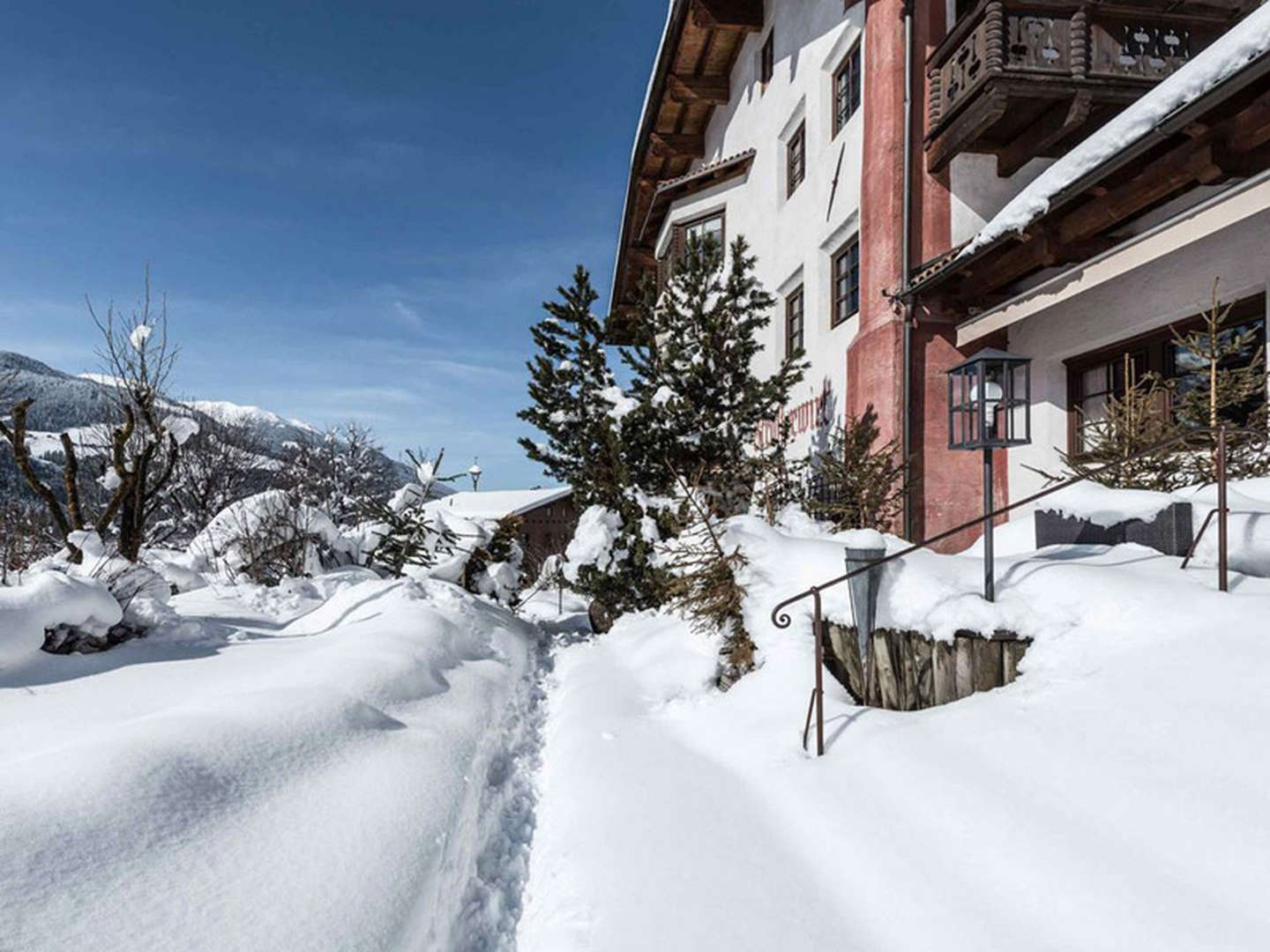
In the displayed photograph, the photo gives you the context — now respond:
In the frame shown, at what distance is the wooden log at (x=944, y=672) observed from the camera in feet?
11.8

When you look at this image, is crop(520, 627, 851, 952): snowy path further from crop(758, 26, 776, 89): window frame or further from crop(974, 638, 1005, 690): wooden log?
crop(758, 26, 776, 89): window frame

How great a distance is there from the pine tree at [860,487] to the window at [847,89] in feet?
18.2

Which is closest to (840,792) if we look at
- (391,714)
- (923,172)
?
(391,714)

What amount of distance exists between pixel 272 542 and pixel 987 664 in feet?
34.7

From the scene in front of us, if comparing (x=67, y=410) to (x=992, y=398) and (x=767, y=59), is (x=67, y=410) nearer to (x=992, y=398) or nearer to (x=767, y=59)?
(x=767, y=59)

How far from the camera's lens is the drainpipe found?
7.96 meters

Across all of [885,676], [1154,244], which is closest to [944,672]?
[885,676]

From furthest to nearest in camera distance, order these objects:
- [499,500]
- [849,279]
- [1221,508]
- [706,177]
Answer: [499,500]
[706,177]
[849,279]
[1221,508]

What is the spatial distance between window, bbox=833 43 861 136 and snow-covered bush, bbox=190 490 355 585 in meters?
10.6

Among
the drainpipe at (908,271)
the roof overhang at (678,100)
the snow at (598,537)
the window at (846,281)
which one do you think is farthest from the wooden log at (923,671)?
the roof overhang at (678,100)

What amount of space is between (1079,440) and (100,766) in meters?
8.96

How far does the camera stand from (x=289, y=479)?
1797 cm

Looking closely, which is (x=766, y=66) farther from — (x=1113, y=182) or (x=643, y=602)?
(x=643, y=602)

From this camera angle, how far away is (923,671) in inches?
148
